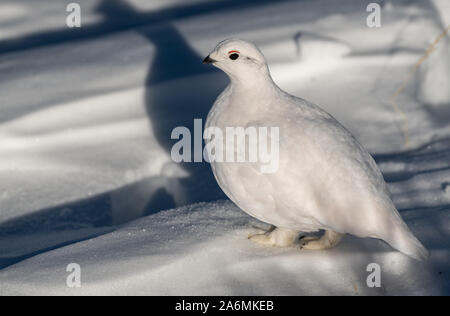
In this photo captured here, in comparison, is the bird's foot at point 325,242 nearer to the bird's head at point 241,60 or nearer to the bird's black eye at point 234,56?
the bird's head at point 241,60

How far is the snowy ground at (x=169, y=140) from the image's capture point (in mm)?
2590

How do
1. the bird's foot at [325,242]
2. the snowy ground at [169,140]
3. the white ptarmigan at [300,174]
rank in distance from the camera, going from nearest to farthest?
the white ptarmigan at [300,174] → the snowy ground at [169,140] → the bird's foot at [325,242]

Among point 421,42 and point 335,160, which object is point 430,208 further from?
point 421,42

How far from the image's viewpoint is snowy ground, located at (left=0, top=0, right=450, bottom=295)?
8.50 ft

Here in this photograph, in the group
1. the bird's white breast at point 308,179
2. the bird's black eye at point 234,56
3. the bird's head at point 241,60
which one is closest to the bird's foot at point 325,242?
the bird's white breast at point 308,179

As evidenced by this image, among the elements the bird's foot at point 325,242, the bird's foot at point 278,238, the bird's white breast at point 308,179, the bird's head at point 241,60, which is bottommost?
the bird's foot at point 325,242

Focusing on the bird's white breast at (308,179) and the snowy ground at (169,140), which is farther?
the snowy ground at (169,140)

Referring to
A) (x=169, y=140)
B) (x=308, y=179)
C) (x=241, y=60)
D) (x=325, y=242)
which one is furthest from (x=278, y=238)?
(x=169, y=140)

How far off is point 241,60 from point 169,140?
1.41m

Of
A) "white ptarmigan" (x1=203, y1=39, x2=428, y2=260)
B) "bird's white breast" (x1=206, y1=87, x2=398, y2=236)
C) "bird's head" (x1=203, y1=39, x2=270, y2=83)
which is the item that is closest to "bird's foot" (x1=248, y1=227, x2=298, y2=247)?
"white ptarmigan" (x1=203, y1=39, x2=428, y2=260)

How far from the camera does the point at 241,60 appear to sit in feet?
8.75

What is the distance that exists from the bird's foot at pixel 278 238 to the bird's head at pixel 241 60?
2.09 ft
